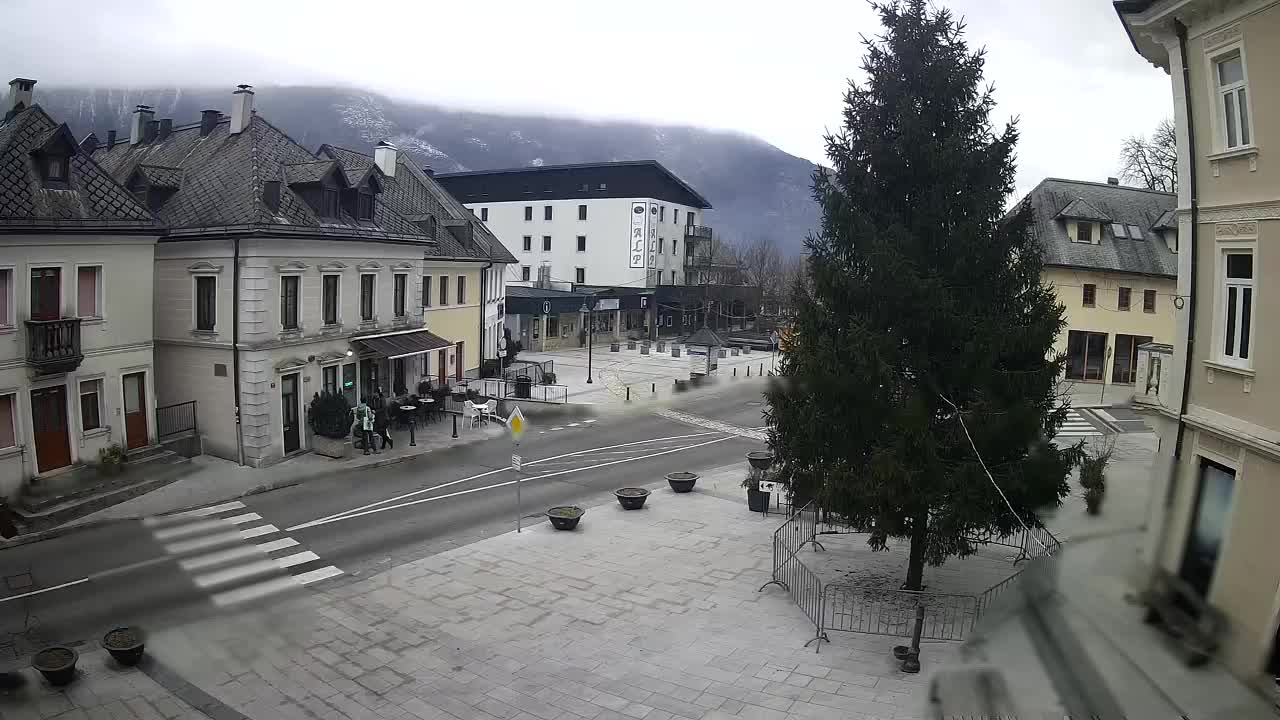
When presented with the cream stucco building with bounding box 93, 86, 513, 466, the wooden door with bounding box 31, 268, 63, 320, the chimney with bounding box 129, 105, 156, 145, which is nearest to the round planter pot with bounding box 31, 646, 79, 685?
the wooden door with bounding box 31, 268, 63, 320

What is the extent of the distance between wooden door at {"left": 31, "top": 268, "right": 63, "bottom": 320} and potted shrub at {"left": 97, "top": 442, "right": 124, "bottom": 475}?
138 inches

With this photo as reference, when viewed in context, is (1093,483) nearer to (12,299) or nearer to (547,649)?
(547,649)

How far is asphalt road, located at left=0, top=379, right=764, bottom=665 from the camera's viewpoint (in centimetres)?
1343

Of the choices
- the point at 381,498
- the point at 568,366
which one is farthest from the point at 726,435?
the point at 568,366

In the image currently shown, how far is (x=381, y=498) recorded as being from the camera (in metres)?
20.7

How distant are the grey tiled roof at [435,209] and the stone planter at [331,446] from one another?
1316 centimetres

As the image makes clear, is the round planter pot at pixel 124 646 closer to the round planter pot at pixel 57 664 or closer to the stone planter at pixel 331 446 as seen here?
the round planter pot at pixel 57 664

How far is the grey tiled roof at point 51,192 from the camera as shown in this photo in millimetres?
18672

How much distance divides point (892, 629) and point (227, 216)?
2117 centimetres

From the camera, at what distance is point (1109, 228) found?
34.2 meters

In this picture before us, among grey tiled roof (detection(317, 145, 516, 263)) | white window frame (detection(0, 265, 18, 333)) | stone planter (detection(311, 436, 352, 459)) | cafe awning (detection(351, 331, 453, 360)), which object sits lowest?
stone planter (detection(311, 436, 352, 459))

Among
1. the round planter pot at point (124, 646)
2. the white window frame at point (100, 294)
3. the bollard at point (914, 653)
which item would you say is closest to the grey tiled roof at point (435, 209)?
the white window frame at point (100, 294)

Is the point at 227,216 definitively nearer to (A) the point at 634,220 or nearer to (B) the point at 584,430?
(B) the point at 584,430

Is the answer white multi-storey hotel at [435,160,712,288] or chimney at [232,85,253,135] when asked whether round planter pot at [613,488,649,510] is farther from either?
white multi-storey hotel at [435,160,712,288]
